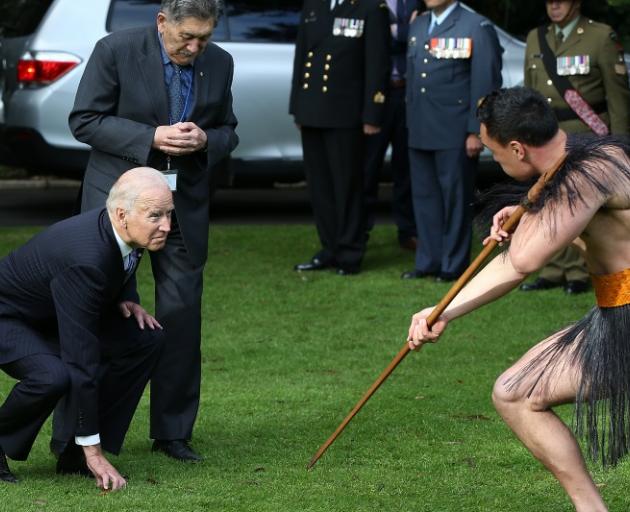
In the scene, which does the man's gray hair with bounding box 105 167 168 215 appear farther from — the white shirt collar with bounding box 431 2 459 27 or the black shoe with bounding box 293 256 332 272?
the black shoe with bounding box 293 256 332 272

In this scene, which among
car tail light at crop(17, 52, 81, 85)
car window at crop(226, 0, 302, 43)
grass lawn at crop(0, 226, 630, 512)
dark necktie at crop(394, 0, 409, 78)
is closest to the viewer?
grass lawn at crop(0, 226, 630, 512)

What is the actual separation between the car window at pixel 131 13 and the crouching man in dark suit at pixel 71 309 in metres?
6.05

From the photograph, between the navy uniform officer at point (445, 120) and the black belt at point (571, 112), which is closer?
the black belt at point (571, 112)

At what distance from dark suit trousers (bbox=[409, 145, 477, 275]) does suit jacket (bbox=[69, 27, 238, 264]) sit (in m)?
3.89

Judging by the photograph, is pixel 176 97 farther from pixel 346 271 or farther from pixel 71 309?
pixel 346 271

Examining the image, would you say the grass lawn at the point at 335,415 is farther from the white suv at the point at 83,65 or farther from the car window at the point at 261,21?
the car window at the point at 261,21

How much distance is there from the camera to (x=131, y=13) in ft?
37.7

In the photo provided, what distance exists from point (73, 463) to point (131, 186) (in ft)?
3.74

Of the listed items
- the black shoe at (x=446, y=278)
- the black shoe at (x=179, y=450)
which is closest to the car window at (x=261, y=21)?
the black shoe at (x=446, y=278)

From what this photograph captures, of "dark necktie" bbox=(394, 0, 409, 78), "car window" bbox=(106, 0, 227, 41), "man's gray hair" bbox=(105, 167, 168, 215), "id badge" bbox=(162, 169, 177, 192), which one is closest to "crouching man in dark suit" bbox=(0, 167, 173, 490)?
"man's gray hair" bbox=(105, 167, 168, 215)

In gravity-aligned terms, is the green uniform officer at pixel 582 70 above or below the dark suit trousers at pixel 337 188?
above

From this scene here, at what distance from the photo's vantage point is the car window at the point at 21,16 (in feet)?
37.9

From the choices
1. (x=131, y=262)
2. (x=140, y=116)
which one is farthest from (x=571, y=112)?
(x=131, y=262)

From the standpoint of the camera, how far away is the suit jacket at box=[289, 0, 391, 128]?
9.85m
